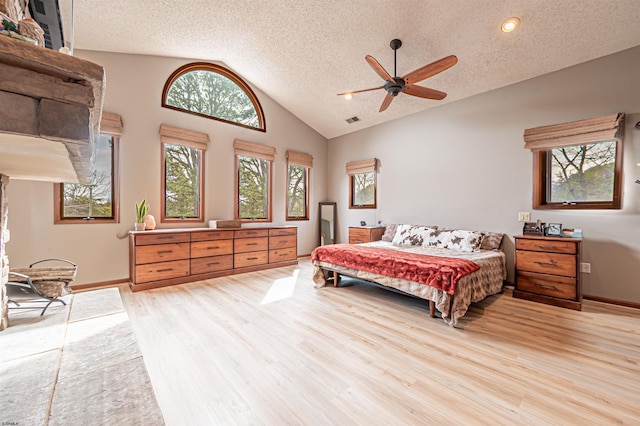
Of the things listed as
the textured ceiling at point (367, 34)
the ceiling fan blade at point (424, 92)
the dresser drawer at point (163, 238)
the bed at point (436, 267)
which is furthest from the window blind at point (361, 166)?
the dresser drawer at point (163, 238)

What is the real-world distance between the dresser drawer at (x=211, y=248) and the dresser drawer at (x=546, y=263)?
14.0 ft

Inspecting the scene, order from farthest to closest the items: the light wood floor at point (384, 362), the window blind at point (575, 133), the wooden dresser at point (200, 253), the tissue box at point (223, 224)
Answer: the tissue box at point (223, 224), the wooden dresser at point (200, 253), the window blind at point (575, 133), the light wood floor at point (384, 362)

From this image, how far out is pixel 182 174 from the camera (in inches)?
176

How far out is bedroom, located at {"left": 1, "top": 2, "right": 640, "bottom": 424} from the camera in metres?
3.09

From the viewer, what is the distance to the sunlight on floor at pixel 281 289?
327cm

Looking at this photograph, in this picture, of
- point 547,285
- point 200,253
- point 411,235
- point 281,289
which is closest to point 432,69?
point 411,235

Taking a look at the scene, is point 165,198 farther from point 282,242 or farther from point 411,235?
point 411,235

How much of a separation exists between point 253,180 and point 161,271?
2.41 metres

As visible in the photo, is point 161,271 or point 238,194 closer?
point 161,271

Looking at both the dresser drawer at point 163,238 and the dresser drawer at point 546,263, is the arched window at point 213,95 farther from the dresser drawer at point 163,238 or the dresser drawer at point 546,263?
the dresser drawer at point 546,263

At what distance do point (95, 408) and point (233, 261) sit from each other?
11.7ft

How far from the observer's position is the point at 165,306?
2.97 metres

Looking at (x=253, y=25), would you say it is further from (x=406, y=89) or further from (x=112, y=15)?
(x=406, y=89)

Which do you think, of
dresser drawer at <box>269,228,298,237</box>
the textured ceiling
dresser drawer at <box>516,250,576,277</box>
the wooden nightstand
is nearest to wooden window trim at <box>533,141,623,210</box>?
dresser drawer at <box>516,250,576,277</box>
